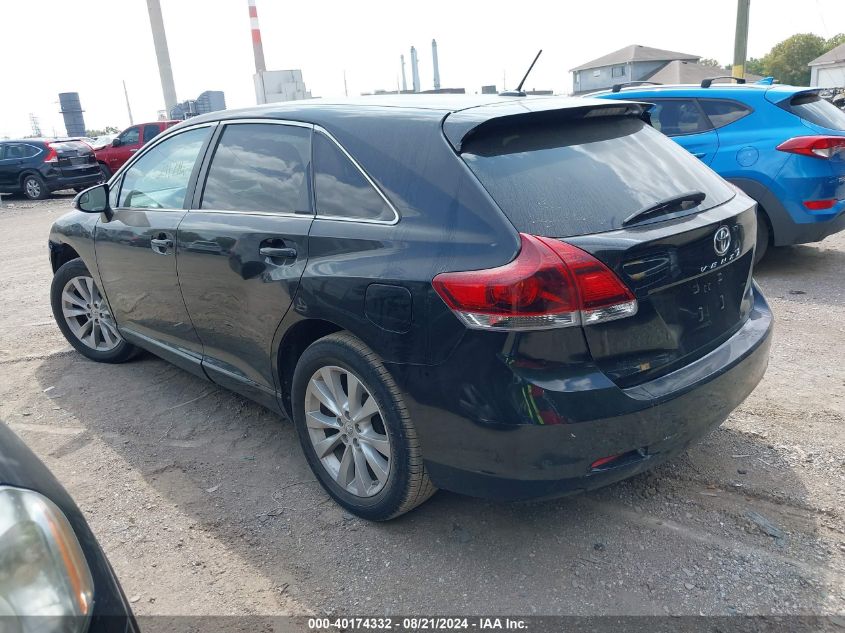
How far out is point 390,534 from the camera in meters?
2.85

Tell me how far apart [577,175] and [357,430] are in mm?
1325

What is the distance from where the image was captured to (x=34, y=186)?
58.8 feet

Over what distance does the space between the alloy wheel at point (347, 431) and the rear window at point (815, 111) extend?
5.25 meters

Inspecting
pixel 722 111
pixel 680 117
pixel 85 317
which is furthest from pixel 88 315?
pixel 722 111

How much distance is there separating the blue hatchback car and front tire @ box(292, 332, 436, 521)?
4458 mm

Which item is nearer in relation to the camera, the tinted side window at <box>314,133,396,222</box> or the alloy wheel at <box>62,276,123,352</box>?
the tinted side window at <box>314,133,396,222</box>

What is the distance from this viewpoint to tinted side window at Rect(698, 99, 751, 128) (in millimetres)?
A: 6328

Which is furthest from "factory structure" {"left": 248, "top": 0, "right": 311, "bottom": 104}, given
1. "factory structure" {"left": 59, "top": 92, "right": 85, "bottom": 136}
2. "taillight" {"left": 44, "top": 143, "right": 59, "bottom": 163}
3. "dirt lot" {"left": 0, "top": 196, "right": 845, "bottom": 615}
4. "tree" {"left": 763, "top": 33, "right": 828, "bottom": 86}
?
"tree" {"left": 763, "top": 33, "right": 828, "bottom": 86}

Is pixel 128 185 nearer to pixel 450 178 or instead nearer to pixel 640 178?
pixel 450 178

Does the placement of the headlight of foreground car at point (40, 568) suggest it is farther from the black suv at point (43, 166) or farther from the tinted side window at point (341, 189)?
the black suv at point (43, 166)

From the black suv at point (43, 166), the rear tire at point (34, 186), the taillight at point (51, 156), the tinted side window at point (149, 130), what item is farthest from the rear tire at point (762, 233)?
the rear tire at point (34, 186)

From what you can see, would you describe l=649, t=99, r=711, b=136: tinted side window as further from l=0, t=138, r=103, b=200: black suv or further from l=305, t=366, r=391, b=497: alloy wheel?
l=0, t=138, r=103, b=200: black suv

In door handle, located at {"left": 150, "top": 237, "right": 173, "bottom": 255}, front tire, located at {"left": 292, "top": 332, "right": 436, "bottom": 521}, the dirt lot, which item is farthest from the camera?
door handle, located at {"left": 150, "top": 237, "right": 173, "bottom": 255}

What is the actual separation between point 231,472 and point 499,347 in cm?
175
